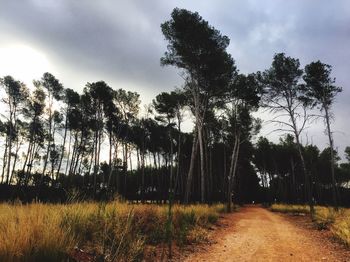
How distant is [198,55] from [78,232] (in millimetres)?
16479

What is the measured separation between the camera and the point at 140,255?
514 centimetres

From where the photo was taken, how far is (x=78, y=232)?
5699mm

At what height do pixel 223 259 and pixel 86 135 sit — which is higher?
pixel 86 135

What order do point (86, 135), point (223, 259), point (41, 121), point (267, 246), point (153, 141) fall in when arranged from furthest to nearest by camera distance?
point (153, 141) → point (86, 135) → point (41, 121) → point (267, 246) → point (223, 259)

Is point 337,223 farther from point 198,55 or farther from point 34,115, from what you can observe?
point 34,115

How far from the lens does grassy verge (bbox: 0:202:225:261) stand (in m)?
3.70

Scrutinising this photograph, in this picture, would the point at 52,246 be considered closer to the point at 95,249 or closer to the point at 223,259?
the point at 95,249

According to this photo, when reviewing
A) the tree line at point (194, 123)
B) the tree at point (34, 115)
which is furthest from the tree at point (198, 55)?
the tree at point (34, 115)

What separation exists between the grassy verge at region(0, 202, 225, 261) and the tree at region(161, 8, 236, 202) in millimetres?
10982

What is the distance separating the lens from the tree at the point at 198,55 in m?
19.3

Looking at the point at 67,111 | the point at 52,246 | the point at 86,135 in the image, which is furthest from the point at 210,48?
the point at 86,135

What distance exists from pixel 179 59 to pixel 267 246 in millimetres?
15187

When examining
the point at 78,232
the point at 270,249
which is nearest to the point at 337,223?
the point at 270,249

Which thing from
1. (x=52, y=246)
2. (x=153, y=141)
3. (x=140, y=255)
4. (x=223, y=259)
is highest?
(x=153, y=141)
